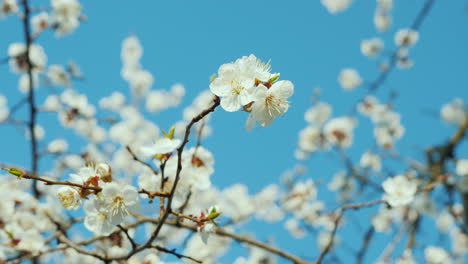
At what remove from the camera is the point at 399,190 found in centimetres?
266

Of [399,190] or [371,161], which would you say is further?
[371,161]

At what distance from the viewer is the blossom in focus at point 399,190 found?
246 centimetres

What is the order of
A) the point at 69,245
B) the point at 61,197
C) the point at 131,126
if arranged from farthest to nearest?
the point at 131,126
the point at 69,245
the point at 61,197

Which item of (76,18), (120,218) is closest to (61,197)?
(120,218)

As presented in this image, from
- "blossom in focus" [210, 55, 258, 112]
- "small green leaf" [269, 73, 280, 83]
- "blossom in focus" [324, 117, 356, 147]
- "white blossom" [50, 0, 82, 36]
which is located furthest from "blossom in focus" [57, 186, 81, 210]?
"blossom in focus" [324, 117, 356, 147]

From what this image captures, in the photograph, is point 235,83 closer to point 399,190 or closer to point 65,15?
point 399,190

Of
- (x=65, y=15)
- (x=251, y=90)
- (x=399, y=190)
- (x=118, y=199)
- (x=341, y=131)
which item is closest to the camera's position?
(x=251, y=90)

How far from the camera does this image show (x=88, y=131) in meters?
6.09

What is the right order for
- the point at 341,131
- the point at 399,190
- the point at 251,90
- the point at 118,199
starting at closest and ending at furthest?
1. the point at 251,90
2. the point at 118,199
3. the point at 399,190
4. the point at 341,131

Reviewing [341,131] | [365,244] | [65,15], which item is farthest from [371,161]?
[65,15]

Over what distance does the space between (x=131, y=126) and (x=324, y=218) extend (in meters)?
Answer: 3.54

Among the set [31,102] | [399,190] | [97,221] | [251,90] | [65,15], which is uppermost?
[65,15]

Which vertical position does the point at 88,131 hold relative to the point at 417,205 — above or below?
above

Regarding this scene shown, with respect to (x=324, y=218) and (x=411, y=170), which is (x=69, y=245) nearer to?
(x=411, y=170)
